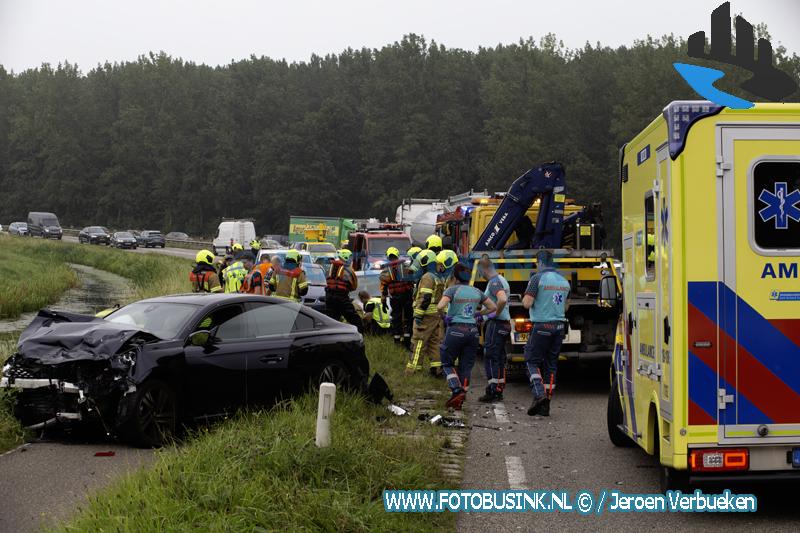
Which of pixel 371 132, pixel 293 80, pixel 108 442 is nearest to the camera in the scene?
pixel 108 442

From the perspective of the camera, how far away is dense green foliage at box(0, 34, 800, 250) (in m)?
76.4

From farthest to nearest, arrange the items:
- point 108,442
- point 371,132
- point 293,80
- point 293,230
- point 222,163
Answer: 1. point 293,80
2. point 222,163
3. point 371,132
4. point 293,230
5. point 108,442

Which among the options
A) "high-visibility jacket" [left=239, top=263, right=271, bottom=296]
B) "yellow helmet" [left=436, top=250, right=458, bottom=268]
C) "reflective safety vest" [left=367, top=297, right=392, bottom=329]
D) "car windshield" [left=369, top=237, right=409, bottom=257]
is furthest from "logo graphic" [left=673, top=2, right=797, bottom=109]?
"car windshield" [left=369, top=237, right=409, bottom=257]

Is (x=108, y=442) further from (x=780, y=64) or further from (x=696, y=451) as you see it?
(x=780, y=64)

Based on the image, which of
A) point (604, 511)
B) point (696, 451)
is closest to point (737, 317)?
point (696, 451)

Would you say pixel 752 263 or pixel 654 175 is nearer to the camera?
pixel 752 263

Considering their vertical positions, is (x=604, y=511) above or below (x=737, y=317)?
below

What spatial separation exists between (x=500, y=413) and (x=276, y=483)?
17.6ft

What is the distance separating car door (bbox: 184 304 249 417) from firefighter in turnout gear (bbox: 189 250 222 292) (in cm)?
509

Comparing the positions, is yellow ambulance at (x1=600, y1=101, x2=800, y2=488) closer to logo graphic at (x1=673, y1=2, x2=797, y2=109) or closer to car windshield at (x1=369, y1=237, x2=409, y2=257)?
logo graphic at (x1=673, y1=2, x2=797, y2=109)

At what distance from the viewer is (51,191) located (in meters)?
116

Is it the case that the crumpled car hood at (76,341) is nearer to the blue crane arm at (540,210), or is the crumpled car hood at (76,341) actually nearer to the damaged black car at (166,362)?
the damaged black car at (166,362)

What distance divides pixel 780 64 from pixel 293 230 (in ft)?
131

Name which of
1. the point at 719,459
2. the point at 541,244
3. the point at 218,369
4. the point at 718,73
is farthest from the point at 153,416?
the point at 541,244
